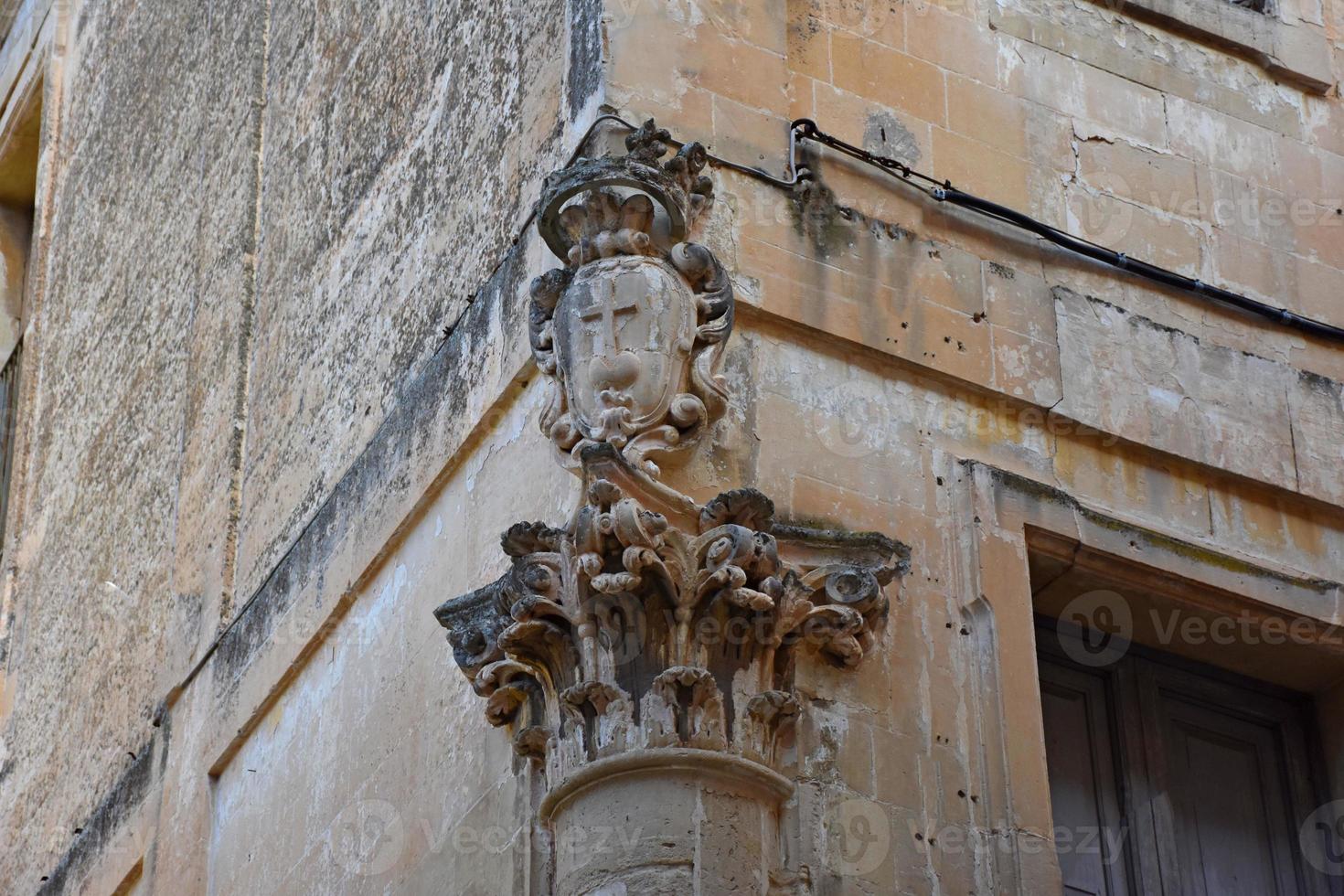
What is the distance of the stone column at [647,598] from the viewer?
8383mm

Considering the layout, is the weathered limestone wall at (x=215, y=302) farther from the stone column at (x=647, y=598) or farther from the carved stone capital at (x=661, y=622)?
the carved stone capital at (x=661, y=622)

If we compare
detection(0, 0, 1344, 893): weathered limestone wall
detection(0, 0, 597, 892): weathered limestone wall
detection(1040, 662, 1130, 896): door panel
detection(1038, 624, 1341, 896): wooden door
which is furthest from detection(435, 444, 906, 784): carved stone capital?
detection(0, 0, 597, 892): weathered limestone wall

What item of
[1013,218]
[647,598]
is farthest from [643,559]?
[1013,218]

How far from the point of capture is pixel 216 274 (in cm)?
1315

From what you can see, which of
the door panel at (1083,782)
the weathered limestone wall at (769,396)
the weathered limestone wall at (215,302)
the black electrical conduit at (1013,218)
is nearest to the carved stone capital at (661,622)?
the weathered limestone wall at (769,396)

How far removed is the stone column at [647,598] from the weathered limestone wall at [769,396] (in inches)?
7.5

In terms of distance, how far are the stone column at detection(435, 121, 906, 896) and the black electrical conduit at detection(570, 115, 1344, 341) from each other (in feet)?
1.78

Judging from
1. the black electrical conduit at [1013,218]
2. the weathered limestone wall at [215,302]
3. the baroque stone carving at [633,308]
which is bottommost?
the baroque stone carving at [633,308]

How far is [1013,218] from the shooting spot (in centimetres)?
1023

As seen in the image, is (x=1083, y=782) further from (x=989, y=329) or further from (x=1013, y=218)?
(x=1013, y=218)

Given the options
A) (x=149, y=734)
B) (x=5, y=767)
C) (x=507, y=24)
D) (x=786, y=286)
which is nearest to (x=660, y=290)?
(x=786, y=286)

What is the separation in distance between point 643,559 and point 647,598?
0.12 meters

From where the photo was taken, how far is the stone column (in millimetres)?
8383

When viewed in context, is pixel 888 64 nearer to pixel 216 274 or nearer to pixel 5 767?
pixel 216 274
